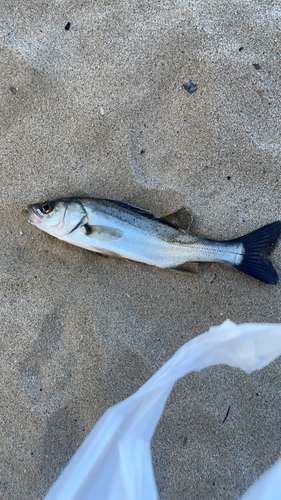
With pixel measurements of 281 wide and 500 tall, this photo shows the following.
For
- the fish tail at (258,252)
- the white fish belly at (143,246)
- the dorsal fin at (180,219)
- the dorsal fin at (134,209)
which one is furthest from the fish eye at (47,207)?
the fish tail at (258,252)

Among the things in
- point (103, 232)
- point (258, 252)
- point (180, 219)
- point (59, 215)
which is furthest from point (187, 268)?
point (59, 215)

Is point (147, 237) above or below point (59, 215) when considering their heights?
below

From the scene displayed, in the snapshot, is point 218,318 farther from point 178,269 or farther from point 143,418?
point 143,418

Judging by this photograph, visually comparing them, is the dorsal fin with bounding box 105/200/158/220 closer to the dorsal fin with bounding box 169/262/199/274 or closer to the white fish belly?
the white fish belly

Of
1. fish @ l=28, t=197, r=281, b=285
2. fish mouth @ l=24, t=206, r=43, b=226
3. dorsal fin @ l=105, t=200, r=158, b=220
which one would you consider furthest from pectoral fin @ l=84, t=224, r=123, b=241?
fish mouth @ l=24, t=206, r=43, b=226

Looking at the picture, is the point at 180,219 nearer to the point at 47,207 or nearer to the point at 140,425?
the point at 47,207

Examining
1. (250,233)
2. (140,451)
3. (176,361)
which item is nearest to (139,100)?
(250,233)
